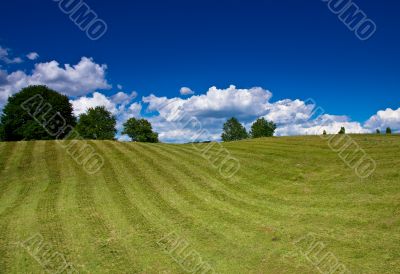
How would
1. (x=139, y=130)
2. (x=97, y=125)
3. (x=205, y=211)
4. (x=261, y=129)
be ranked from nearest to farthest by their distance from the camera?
(x=205, y=211), (x=97, y=125), (x=139, y=130), (x=261, y=129)

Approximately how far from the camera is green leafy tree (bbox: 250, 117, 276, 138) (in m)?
151

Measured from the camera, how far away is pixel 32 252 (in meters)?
17.5

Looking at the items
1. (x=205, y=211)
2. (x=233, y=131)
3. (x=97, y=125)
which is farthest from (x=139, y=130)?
(x=205, y=211)

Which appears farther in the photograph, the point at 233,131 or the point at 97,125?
the point at 233,131

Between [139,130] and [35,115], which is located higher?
[139,130]

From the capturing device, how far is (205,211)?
77.3 feet

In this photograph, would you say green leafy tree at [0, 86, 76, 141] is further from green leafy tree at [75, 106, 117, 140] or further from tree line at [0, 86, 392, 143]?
green leafy tree at [75, 106, 117, 140]

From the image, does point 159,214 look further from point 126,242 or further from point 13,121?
point 13,121

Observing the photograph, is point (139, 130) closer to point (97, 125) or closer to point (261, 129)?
point (97, 125)

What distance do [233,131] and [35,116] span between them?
94265mm

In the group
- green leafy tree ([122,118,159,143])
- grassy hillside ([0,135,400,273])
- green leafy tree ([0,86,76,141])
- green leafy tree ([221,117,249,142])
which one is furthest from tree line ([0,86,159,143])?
green leafy tree ([221,117,249,142])

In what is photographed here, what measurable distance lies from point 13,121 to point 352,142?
8412cm

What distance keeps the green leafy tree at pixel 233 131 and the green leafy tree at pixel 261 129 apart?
551 cm

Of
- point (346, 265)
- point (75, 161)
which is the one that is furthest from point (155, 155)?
point (346, 265)
